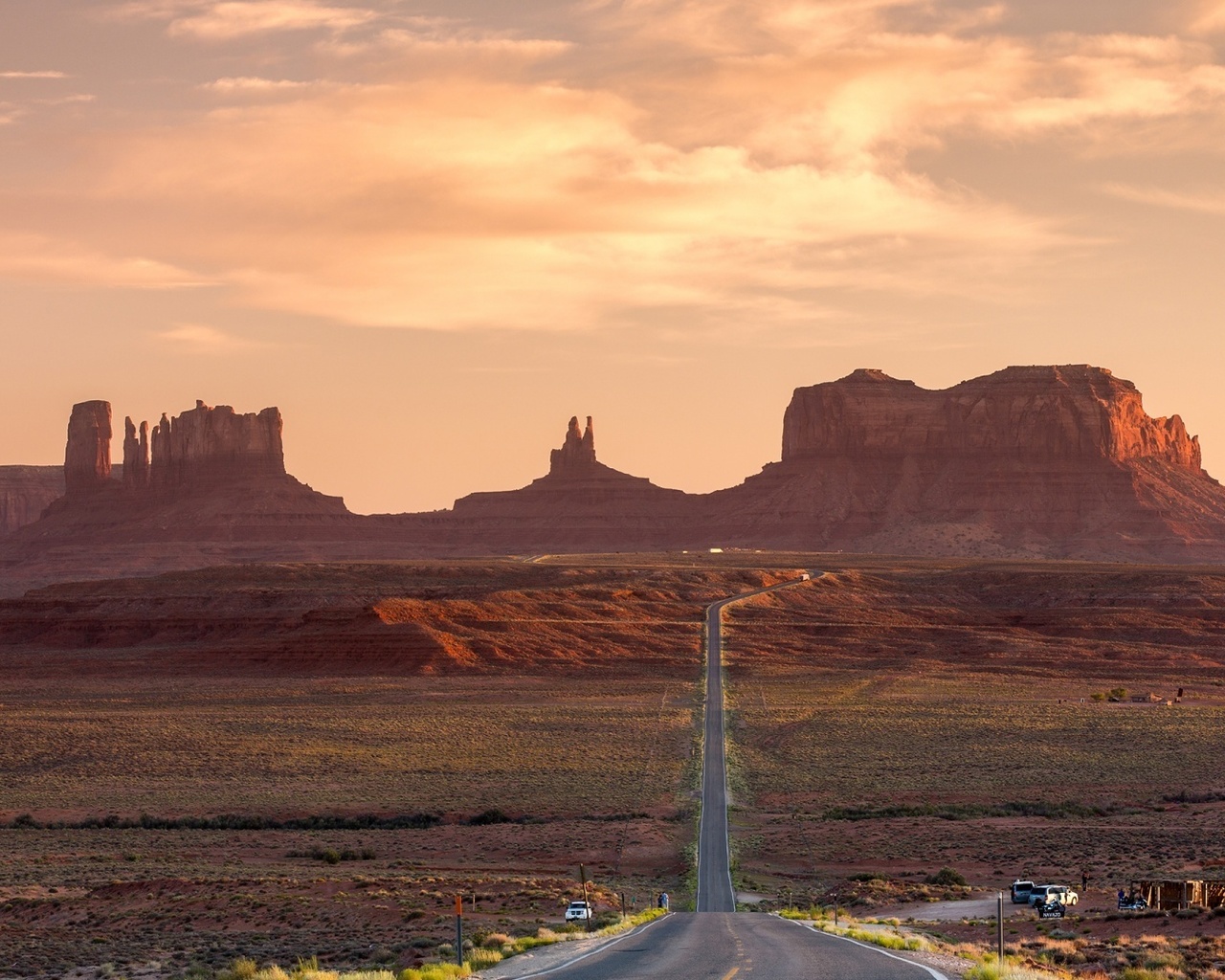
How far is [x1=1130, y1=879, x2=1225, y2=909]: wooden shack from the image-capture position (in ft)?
111

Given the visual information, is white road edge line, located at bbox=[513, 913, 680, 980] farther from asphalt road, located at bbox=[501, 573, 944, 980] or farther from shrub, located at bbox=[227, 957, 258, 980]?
shrub, located at bbox=[227, 957, 258, 980]

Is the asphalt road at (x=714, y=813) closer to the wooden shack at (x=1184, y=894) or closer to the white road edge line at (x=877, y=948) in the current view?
the white road edge line at (x=877, y=948)

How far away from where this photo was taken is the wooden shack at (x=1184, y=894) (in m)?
33.8

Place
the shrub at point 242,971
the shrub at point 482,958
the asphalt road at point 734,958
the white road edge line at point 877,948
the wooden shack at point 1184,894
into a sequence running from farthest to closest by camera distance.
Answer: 1. the wooden shack at point 1184,894
2. the shrub at point 482,958
3. the shrub at point 242,971
4. the white road edge line at point 877,948
5. the asphalt road at point 734,958

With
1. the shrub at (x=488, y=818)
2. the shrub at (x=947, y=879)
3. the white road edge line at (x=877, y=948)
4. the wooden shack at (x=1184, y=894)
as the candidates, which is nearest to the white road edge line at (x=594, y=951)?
the white road edge line at (x=877, y=948)

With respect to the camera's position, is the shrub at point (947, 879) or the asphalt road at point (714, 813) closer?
the asphalt road at point (714, 813)

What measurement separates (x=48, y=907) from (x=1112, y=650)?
94020 millimetres

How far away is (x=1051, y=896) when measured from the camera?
115ft

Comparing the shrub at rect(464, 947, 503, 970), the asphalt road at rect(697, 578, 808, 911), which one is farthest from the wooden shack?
the shrub at rect(464, 947, 503, 970)

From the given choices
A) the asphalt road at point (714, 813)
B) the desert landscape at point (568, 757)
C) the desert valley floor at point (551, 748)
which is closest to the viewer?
the desert landscape at point (568, 757)

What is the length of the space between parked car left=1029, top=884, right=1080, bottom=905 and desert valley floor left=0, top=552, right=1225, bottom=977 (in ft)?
1.45

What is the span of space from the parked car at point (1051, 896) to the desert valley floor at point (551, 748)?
441 millimetres

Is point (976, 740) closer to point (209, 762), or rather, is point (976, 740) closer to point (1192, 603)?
point (209, 762)

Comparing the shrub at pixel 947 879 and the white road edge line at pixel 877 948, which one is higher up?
the white road edge line at pixel 877 948
